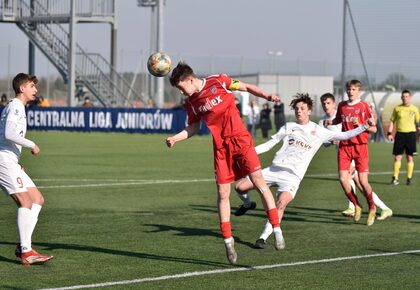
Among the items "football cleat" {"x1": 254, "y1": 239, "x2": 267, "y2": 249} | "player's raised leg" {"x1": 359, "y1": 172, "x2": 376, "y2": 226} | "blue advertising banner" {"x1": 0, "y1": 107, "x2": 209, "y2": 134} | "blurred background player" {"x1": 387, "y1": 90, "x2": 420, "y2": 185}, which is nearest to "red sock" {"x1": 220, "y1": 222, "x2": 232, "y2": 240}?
"football cleat" {"x1": 254, "y1": 239, "x2": 267, "y2": 249}

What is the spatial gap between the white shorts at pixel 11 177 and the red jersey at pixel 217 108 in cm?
198

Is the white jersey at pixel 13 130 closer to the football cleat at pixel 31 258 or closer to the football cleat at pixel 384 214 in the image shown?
the football cleat at pixel 31 258

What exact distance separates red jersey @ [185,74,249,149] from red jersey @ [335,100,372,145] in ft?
14.8

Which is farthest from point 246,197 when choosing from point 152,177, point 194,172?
point 194,172

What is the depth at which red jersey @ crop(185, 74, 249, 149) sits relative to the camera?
34.3ft

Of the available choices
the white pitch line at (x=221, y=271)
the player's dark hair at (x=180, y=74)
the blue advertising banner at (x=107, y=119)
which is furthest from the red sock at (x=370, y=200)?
the blue advertising banner at (x=107, y=119)

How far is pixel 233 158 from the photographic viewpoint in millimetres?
10625

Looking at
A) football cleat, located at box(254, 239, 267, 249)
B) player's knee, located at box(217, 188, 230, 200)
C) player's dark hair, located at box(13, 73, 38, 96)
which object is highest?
player's dark hair, located at box(13, 73, 38, 96)

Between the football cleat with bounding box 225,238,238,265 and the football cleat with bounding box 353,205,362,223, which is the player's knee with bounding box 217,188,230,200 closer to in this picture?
the football cleat with bounding box 225,238,238,265

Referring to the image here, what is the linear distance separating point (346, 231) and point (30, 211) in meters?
4.78

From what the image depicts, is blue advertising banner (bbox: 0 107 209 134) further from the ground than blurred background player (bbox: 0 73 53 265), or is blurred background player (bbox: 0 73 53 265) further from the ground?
blurred background player (bbox: 0 73 53 265)

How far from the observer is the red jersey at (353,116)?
48.5 ft

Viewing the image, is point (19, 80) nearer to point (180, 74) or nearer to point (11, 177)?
point (11, 177)

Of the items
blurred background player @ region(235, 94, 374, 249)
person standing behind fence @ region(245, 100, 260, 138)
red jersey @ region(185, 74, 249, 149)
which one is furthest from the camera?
person standing behind fence @ region(245, 100, 260, 138)
